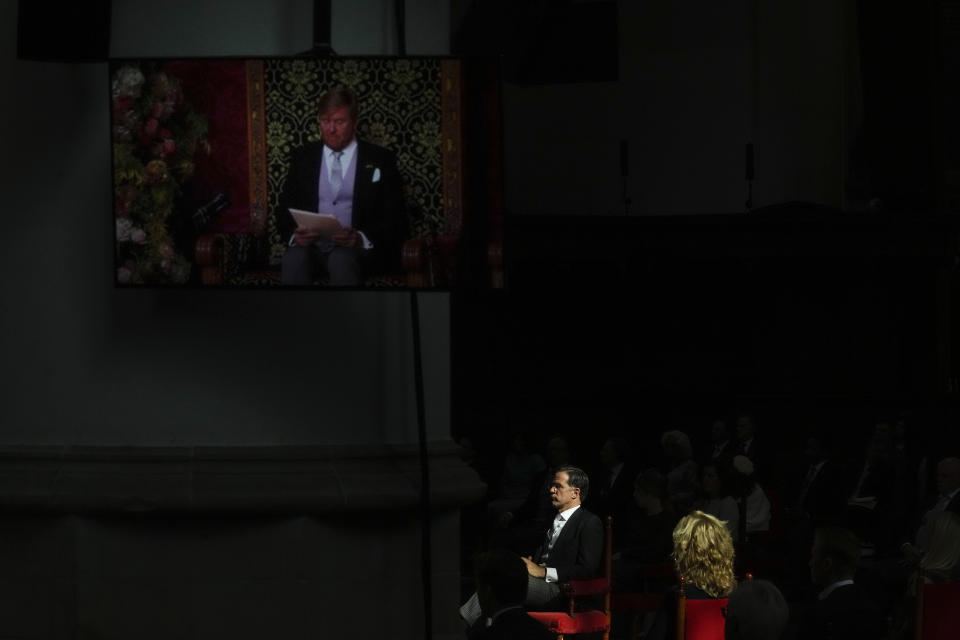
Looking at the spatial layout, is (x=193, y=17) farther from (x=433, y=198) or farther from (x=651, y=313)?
(x=651, y=313)

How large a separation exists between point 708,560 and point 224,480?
2130 millimetres

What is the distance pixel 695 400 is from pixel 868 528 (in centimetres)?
562

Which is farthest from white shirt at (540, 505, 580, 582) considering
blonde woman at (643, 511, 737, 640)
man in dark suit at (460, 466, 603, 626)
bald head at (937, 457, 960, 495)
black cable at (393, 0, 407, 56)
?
black cable at (393, 0, 407, 56)

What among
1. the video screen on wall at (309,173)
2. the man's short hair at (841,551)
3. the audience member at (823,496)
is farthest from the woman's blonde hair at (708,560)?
the audience member at (823,496)

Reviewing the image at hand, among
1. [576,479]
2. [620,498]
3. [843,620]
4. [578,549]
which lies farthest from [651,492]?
[843,620]

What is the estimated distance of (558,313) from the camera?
17.4 metres

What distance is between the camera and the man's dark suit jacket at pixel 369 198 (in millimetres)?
4383

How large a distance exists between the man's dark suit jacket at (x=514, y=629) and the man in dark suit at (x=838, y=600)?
4.30 ft

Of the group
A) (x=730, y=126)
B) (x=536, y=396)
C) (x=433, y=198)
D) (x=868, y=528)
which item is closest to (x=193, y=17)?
(x=433, y=198)

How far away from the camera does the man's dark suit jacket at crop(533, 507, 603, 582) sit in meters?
7.68

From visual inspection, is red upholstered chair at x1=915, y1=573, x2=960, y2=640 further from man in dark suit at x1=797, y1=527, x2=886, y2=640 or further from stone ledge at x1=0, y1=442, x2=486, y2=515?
stone ledge at x1=0, y1=442, x2=486, y2=515

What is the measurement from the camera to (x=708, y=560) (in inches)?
234

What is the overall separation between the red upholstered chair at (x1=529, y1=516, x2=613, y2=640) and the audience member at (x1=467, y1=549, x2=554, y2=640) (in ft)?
7.61

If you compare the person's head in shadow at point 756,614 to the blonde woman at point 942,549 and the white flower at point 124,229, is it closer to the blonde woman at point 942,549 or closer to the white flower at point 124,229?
the white flower at point 124,229
